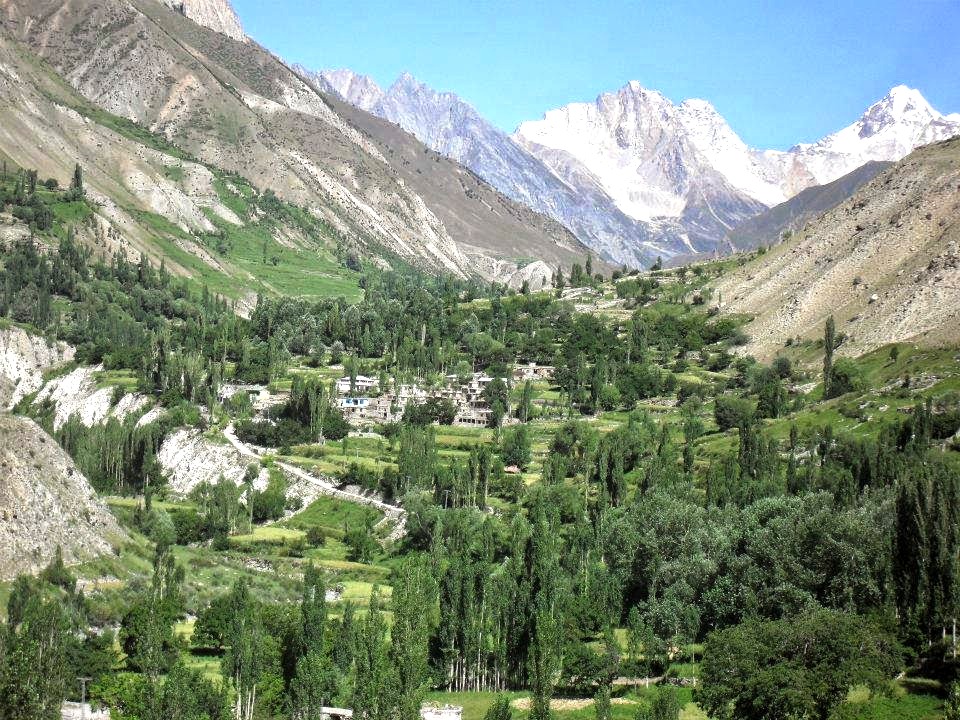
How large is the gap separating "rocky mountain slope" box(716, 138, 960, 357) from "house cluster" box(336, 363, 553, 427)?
43.4 m

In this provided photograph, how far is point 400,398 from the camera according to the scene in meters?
153

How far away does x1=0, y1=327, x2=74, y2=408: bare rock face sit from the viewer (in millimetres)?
162125

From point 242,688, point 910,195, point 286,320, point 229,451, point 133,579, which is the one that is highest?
point 910,195

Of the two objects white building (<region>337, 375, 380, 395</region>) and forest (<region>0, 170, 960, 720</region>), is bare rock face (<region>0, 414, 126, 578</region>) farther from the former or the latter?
white building (<region>337, 375, 380, 395</region>)

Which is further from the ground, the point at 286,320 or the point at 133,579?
the point at 286,320

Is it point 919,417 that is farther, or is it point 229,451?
point 229,451

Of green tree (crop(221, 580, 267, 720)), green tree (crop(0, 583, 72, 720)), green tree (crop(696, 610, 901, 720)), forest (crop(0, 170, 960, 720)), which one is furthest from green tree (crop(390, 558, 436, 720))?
green tree (crop(0, 583, 72, 720))

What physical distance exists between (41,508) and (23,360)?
93.9 metres

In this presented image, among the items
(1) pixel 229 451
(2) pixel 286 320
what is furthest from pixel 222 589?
(2) pixel 286 320

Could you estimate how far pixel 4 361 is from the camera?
166 meters

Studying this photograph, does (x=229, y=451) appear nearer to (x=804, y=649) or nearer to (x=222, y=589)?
(x=222, y=589)

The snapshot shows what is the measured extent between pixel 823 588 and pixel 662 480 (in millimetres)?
32491

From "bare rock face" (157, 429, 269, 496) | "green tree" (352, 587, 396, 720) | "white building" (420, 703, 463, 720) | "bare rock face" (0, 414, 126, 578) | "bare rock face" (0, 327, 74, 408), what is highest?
"bare rock face" (0, 327, 74, 408)

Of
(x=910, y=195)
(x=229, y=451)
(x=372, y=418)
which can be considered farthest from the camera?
(x=910, y=195)
